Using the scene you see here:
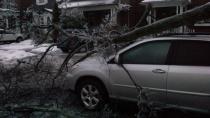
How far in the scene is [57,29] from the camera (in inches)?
256

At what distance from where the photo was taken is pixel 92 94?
6992 mm

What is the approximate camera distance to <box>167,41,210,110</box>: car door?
562 centimetres

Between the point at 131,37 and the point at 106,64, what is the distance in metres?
1.34

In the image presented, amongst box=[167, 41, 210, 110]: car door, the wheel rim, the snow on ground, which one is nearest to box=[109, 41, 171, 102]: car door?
box=[167, 41, 210, 110]: car door

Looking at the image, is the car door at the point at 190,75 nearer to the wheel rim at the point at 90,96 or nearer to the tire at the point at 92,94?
the tire at the point at 92,94

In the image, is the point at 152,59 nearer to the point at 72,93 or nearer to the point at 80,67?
the point at 80,67

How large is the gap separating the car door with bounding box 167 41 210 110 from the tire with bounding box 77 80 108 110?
4.67 ft

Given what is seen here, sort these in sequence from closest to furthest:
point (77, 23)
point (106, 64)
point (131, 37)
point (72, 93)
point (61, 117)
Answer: point (131, 37)
point (61, 117)
point (106, 64)
point (72, 93)
point (77, 23)

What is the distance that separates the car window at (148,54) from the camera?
243 inches

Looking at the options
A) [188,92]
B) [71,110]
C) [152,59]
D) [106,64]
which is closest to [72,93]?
[71,110]

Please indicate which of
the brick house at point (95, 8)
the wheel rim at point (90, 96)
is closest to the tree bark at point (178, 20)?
the wheel rim at point (90, 96)

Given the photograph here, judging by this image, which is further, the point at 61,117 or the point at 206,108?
the point at 61,117

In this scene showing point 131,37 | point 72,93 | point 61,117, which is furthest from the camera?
point 72,93

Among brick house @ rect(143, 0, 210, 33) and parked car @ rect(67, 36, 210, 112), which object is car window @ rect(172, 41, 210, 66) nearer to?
parked car @ rect(67, 36, 210, 112)
